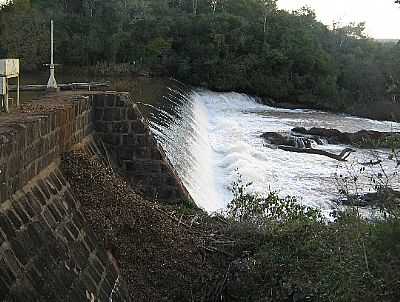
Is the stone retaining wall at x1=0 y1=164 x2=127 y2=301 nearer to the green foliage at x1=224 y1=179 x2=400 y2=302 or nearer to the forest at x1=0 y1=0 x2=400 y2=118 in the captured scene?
the green foliage at x1=224 y1=179 x2=400 y2=302

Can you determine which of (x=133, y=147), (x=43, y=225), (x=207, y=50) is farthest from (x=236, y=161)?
(x=207, y=50)

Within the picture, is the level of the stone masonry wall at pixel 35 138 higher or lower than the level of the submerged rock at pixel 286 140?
higher

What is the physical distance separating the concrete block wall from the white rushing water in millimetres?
1582

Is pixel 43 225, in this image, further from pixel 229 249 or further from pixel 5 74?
pixel 229 249

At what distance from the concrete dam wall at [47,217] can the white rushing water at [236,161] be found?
4.24 m

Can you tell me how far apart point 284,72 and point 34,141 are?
38476 mm

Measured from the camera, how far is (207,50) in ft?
142

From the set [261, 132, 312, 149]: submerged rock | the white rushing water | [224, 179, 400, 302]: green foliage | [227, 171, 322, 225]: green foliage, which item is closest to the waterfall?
the white rushing water

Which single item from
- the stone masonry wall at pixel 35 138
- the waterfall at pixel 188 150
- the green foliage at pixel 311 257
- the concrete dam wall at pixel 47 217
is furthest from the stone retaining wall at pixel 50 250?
the waterfall at pixel 188 150

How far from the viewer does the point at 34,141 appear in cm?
624

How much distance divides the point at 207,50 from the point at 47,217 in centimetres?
3787

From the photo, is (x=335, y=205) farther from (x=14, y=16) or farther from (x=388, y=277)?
(x=14, y=16)

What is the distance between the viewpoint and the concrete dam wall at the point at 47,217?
5.25 meters

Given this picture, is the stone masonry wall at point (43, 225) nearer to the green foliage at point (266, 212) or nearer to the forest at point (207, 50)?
the green foliage at point (266, 212)
